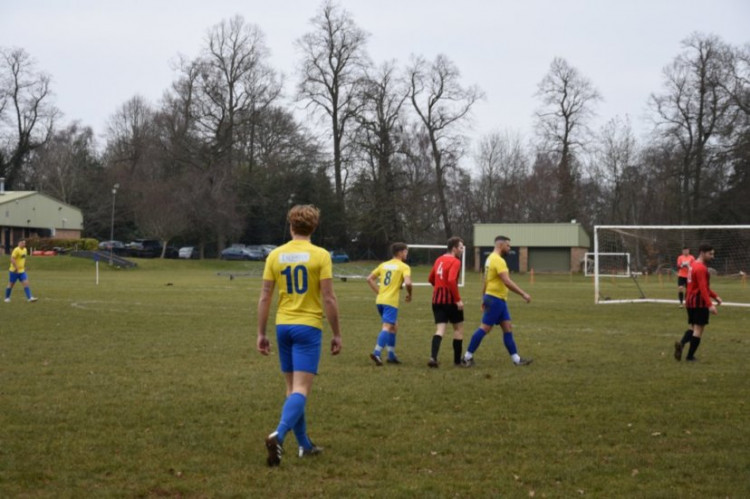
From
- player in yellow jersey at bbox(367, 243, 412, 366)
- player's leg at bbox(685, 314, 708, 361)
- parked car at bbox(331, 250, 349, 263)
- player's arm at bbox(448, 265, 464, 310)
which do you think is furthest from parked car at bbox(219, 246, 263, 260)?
player's leg at bbox(685, 314, 708, 361)

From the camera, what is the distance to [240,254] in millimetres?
73125

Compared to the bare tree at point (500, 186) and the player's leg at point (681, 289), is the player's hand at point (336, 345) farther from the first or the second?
the bare tree at point (500, 186)

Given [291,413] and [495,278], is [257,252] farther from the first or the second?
[291,413]

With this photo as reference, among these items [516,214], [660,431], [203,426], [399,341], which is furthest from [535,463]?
[516,214]

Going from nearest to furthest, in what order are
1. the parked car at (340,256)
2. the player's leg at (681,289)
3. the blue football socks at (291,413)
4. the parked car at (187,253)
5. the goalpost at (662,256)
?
the blue football socks at (291,413), the player's leg at (681,289), the goalpost at (662,256), the parked car at (340,256), the parked car at (187,253)

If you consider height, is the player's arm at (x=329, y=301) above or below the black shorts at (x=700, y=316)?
above

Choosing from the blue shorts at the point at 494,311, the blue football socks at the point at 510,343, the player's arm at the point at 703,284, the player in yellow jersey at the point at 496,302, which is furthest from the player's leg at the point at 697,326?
the blue shorts at the point at 494,311

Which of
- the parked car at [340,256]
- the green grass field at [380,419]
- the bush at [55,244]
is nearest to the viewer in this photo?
the green grass field at [380,419]

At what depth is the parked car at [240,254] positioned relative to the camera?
236 ft

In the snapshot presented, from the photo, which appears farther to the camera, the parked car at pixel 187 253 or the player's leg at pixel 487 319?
the parked car at pixel 187 253

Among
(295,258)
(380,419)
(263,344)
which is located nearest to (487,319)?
(380,419)

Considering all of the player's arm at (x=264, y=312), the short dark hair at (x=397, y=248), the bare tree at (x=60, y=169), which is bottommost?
the player's arm at (x=264, y=312)

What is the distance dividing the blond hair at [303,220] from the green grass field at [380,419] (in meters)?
1.86

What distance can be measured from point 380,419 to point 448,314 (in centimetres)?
410
